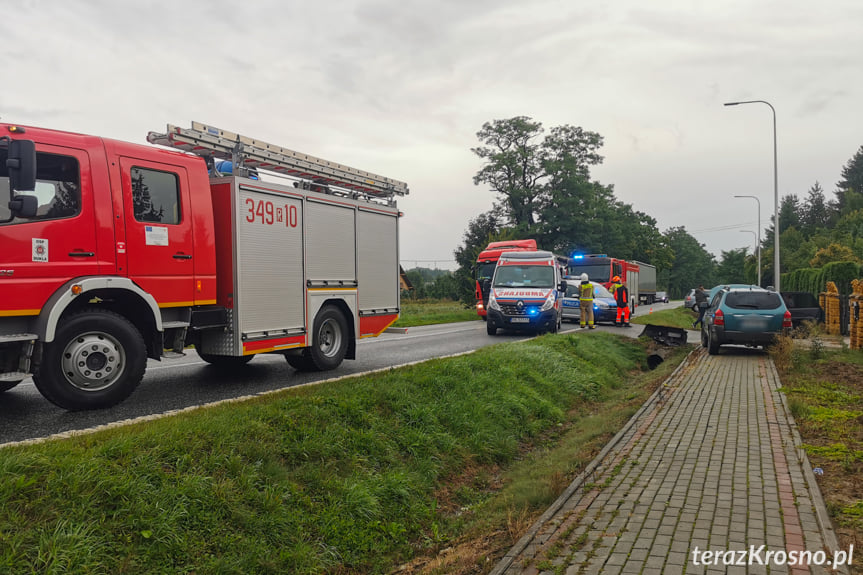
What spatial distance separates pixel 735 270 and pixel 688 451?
405 ft

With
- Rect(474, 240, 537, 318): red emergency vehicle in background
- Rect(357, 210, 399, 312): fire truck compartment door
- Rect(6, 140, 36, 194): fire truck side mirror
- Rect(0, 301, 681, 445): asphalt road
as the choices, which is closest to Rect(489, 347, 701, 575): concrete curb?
Rect(0, 301, 681, 445): asphalt road

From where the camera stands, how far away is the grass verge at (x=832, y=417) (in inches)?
183

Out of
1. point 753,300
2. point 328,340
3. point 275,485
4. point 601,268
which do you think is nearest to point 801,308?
point 753,300

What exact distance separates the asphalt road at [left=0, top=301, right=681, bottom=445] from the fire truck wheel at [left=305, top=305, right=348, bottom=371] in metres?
0.19

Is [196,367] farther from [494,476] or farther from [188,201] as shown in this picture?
[494,476]

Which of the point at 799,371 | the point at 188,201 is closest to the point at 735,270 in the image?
the point at 799,371

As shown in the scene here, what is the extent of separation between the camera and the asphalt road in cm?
619

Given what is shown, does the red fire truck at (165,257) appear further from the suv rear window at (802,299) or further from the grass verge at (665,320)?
the suv rear window at (802,299)

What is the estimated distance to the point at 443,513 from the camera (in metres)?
5.89

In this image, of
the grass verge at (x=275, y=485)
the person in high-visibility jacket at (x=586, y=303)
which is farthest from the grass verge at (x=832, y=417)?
the person in high-visibility jacket at (x=586, y=303)

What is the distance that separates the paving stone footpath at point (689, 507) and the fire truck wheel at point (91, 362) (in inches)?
182

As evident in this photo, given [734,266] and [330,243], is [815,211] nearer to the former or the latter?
[734,266]

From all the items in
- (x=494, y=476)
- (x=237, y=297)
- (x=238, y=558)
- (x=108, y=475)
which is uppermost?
(x=237, y=297)

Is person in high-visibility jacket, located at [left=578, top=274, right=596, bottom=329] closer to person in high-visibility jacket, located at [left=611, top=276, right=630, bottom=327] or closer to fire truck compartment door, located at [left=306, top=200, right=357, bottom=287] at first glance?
person in high-visibility jacket, located at [left=611, top=276, right=630, bottom=327]
